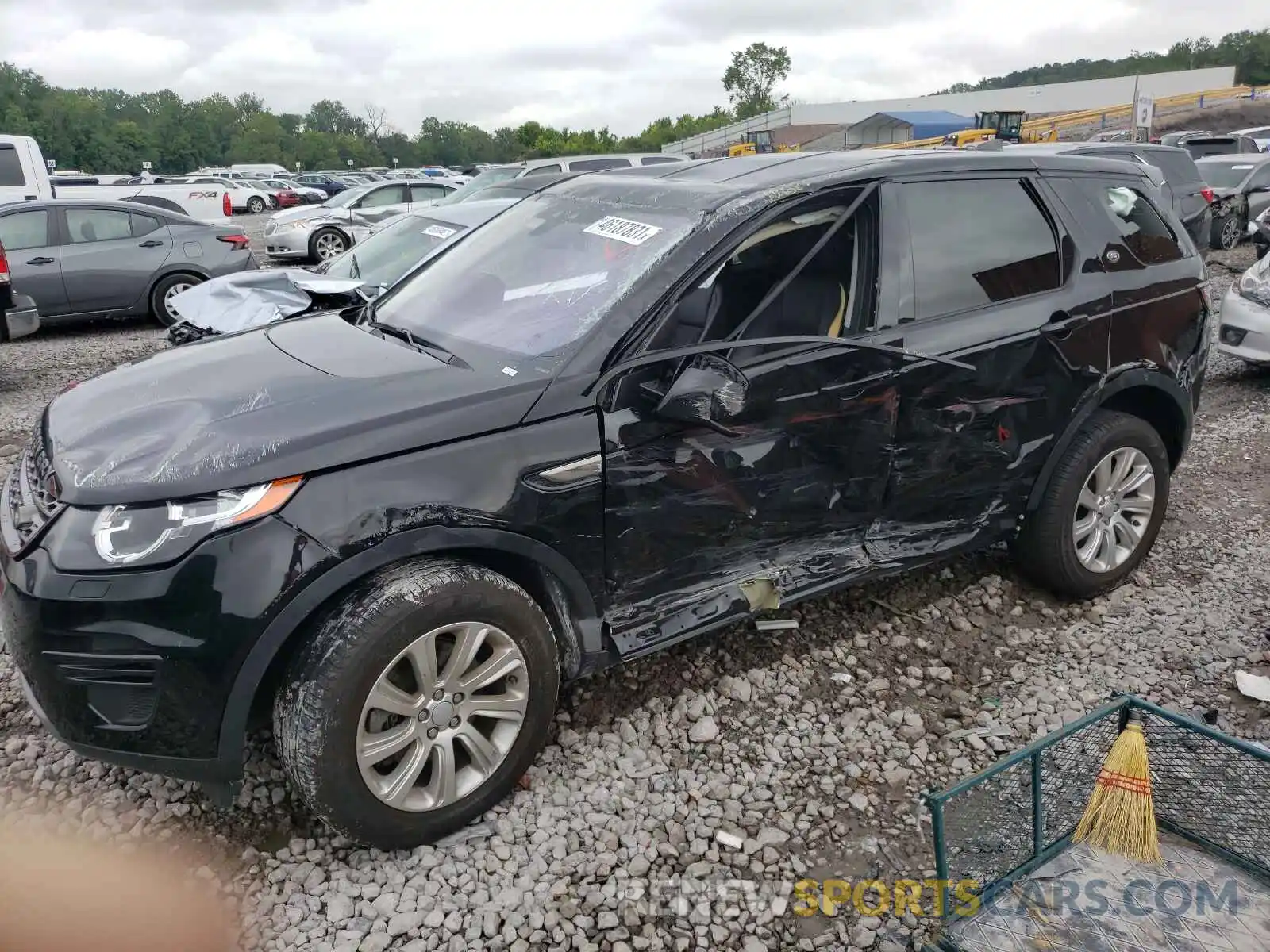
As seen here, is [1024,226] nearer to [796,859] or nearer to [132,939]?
[796,859]

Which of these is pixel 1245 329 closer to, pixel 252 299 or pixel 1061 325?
pixel 1061 325

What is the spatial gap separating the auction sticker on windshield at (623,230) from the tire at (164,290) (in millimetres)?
8225

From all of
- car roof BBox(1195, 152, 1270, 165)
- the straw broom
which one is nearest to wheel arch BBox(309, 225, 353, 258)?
car roof BBox(1195, 152, 1270, 165)

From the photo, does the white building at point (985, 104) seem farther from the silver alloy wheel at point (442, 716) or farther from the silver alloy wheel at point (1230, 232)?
the silver alloy wheel at point (442, 716)

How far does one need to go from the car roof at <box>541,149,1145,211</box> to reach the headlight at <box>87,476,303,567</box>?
1675 mm

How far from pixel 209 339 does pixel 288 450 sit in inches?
54.7

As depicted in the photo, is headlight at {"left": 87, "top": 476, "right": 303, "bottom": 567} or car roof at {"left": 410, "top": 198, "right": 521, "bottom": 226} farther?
car roof at {"left": 410, "top": 198, "right": 521, "bottom": 226}

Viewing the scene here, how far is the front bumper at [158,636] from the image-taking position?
2.25 m

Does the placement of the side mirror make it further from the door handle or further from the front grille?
the front grille

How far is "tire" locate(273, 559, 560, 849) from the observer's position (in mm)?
2365

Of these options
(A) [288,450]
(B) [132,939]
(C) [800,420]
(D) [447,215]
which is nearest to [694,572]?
(C) [800,420]

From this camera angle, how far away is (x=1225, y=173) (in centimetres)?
1511

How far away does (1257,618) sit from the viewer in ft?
12.7

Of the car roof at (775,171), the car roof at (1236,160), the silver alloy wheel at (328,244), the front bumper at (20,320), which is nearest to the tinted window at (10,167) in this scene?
the silver alloy wheel at (328,244)
